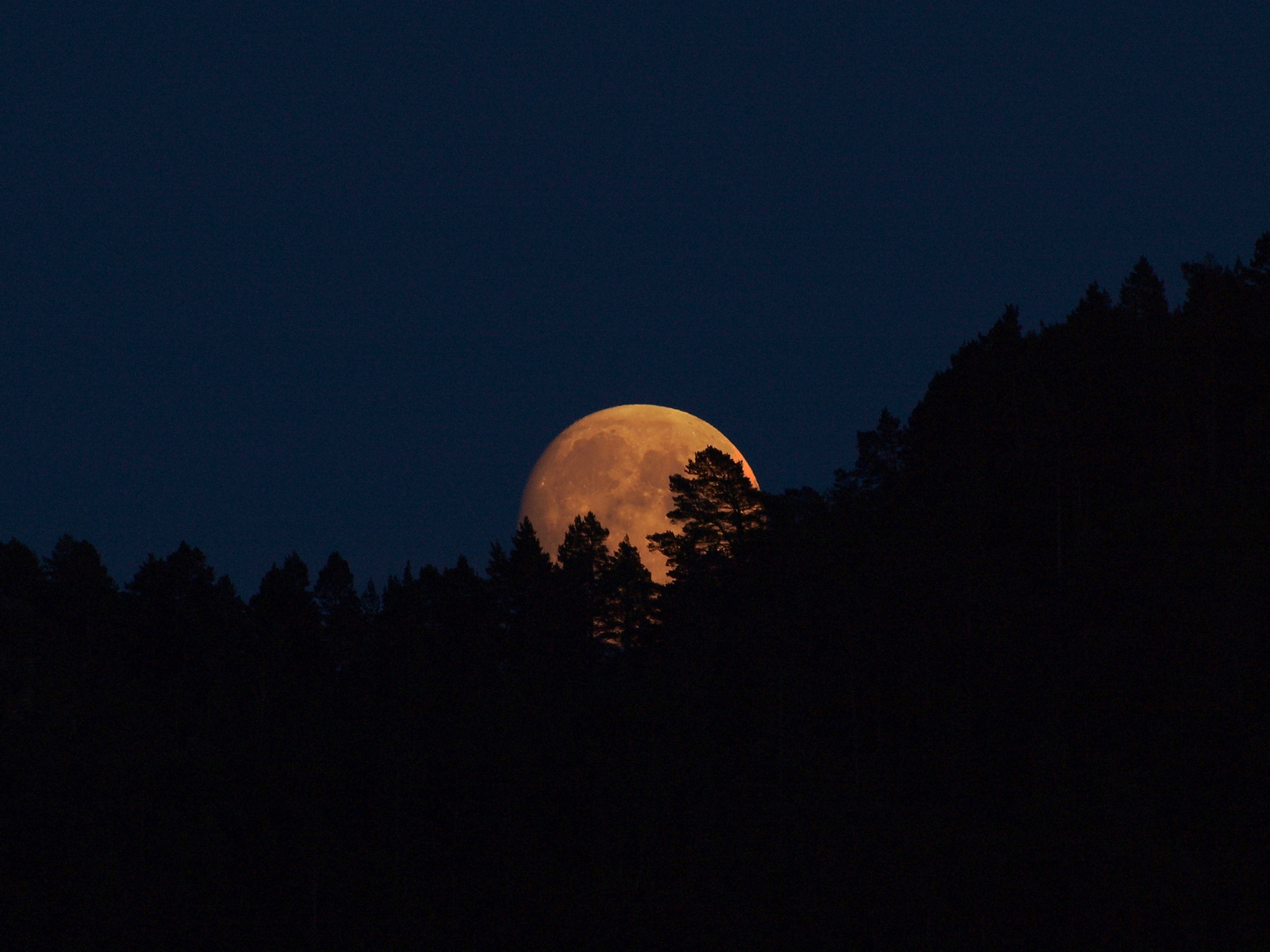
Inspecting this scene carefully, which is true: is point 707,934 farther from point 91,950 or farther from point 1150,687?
point 91,950

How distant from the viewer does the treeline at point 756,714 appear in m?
48.4

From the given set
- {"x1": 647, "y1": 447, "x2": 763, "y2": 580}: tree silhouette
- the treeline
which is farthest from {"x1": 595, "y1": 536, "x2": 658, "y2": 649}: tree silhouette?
{"x1": 647, "y1": 447, "x2": 763, "y2": 580}: tree silhouette

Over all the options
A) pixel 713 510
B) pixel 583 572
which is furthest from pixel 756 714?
pixel 583 572

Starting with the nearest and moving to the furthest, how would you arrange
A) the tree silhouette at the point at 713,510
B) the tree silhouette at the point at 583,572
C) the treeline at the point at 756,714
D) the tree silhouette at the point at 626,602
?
the treeline at the point at 756,714
the tree silhouette at the point at 713,510
the tree silhouette at the point at 626,602
the tree silhouette at the point at 583,572

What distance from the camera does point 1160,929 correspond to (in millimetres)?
42188

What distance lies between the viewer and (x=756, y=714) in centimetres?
6069

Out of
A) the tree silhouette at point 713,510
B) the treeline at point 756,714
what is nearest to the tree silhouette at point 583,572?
the treeline at point 756,714

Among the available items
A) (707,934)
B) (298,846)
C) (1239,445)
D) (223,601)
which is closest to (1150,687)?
(707,934)

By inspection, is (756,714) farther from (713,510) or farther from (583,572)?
(583,572)

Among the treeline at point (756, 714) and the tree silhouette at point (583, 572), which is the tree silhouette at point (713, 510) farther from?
the tree silhouette at point (583, 572)

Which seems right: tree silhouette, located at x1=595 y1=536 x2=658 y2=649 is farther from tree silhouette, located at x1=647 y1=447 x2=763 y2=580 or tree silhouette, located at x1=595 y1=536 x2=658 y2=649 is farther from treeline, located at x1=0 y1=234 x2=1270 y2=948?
tree silhouette, located at x1=647 y1=447 x2=763 y2=580

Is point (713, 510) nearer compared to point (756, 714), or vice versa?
point (756, 714)

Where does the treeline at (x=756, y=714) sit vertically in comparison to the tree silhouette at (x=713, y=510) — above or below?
below

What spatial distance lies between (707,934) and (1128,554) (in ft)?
92.0
